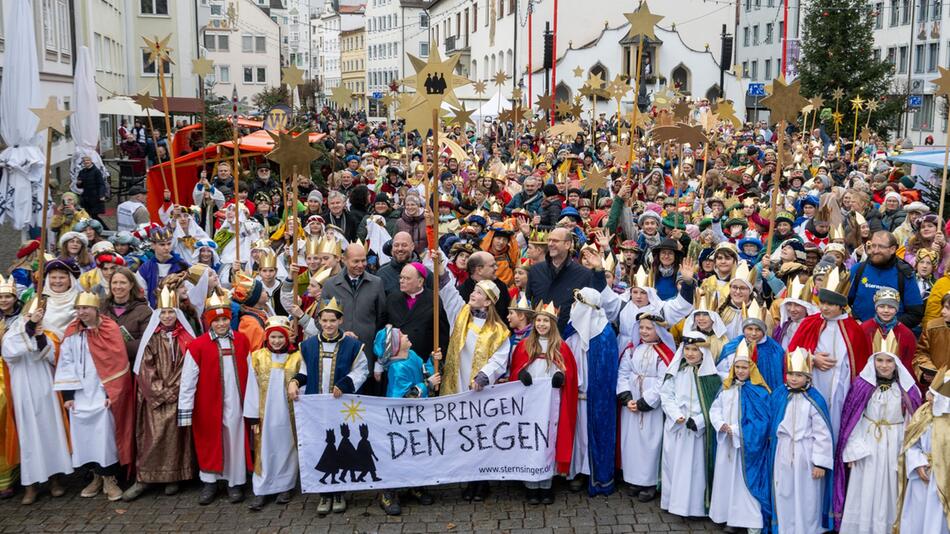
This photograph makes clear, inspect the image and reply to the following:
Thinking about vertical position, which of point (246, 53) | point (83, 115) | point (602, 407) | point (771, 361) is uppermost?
point (246, 53)

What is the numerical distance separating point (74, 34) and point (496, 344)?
2563 cm

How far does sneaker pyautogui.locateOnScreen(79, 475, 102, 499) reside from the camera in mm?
7344

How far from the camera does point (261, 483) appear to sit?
7.20 m

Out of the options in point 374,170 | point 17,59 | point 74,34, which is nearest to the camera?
point 17,59

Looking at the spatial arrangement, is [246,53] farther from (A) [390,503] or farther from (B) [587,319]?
(A) [390,503]

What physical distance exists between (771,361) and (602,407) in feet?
4.25

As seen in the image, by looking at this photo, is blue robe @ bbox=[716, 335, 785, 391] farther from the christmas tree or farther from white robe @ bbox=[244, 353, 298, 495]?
the christmas tree

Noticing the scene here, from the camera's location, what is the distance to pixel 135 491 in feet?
23.9

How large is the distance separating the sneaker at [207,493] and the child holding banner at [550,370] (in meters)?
2.34

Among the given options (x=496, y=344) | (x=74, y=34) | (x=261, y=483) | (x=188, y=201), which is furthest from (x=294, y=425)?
(x=74, y=34)

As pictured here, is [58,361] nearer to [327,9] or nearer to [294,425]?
[294,425]

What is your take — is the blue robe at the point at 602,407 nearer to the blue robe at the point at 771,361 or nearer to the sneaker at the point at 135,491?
the blue robe at the point at 771,361

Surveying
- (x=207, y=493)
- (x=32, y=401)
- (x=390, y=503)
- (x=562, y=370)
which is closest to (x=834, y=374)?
(x=562, y=370)

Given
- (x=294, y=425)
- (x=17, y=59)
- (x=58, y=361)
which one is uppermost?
(x=17, y=59)
